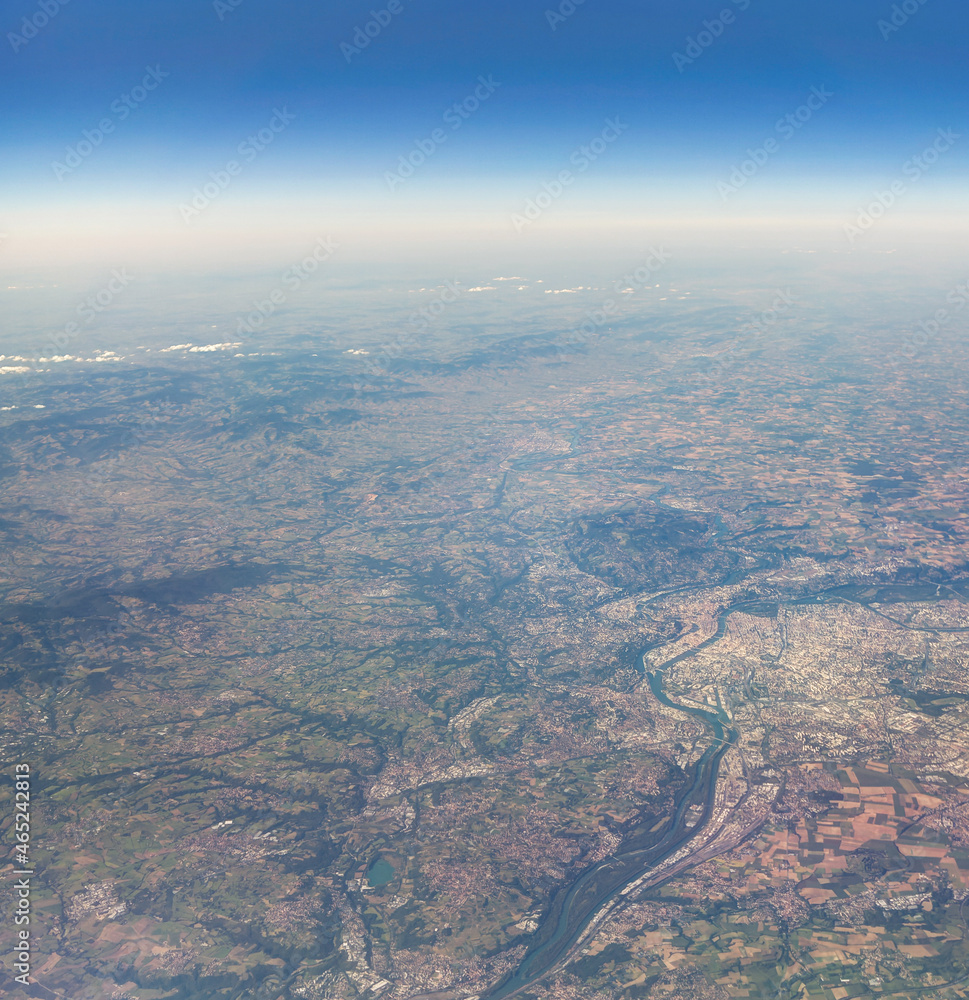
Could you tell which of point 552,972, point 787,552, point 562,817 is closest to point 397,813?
point 562,817

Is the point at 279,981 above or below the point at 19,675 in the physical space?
below

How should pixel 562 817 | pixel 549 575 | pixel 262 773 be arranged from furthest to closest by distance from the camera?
pixel 549 575
pixel 262 773
pixel 562 817

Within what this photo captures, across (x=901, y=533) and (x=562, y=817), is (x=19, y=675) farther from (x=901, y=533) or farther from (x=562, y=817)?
(x=901, y=533)

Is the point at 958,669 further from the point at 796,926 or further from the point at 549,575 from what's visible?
the point at 549,575

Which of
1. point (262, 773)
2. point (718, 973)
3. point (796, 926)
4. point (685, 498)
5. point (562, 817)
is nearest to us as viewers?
point (718, 973)

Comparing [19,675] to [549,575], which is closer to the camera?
[19,675]

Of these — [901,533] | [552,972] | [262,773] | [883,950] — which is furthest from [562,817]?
[901,533]

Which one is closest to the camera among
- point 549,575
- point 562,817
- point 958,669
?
point 562,817

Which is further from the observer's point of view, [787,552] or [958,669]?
[787,552]

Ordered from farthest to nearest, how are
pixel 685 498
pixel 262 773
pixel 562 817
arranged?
pixel 685 498
pixel 262 773
pixel 562 817
